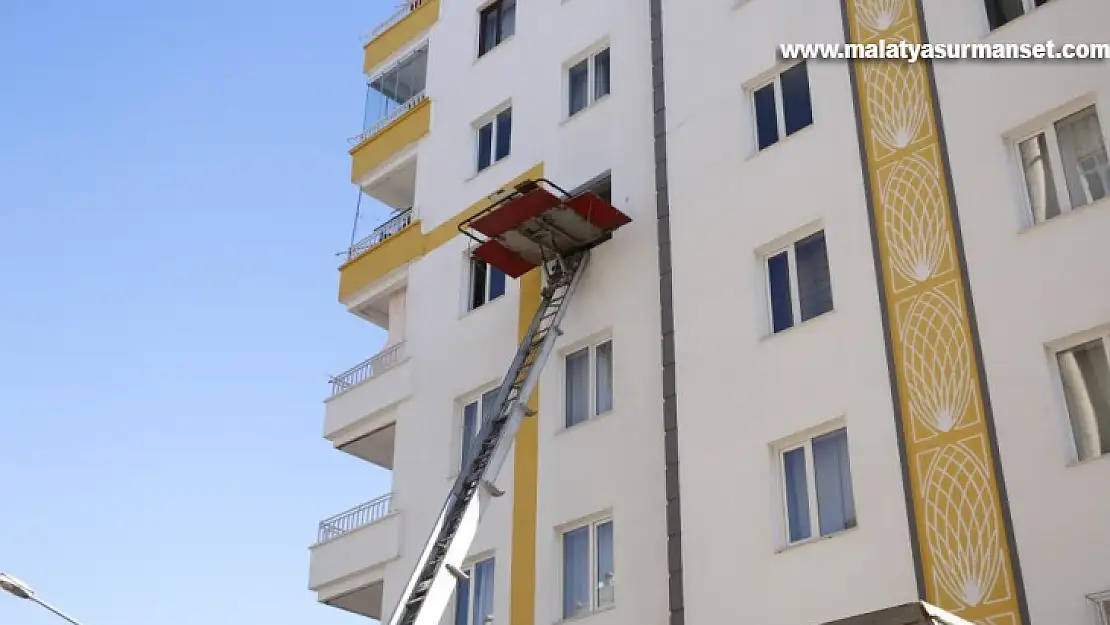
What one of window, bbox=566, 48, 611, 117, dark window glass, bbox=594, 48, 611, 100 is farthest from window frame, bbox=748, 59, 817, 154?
dark window glass, bbox=594, 48, 611, 100

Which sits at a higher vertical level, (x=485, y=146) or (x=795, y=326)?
(x=485, y=146)

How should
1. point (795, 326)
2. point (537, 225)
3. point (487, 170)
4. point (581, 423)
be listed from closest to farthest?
point (795, 326) < point (581, 423) < point (537, 225) < point (487, 170)

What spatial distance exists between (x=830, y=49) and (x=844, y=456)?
23.9 ft

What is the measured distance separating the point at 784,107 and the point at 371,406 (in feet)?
37.9

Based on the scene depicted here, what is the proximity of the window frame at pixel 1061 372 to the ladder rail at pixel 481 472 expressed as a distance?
8.95 meters

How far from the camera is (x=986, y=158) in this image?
19.4 m

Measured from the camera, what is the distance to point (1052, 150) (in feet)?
62.7

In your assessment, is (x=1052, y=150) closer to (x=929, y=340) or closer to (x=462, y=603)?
(x=929, y=340)

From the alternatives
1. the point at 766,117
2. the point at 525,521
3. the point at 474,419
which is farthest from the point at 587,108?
the point at 525,521

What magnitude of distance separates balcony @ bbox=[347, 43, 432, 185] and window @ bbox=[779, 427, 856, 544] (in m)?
15.3

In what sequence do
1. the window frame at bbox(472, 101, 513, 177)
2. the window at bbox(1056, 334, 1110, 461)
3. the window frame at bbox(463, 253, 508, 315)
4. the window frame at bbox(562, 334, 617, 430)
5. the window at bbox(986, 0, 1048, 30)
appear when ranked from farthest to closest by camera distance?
the window frame at bbox(472, 101, 513, 177), the window frame at bbox(463, 253, 508, 315), the window frame at bbox(562, 334, 617, 430), the window at bbox(986, 0, 1048, 30), the window at bbox(1056, 334, 1110, 461)

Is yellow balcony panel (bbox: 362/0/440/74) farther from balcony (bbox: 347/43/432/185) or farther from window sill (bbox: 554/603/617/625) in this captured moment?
window sill (bbox: 554/603/617/625)

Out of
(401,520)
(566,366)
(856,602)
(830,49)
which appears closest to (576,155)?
(566,366)

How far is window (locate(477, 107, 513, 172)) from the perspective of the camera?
2967cm
